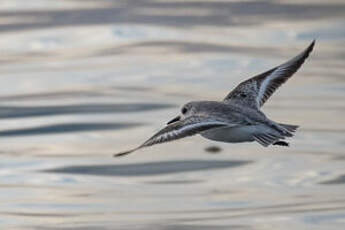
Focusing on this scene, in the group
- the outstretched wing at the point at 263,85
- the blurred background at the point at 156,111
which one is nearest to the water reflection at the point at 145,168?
the blurred background at the point at 156,111

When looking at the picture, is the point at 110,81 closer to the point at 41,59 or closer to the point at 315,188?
the point at 41,59

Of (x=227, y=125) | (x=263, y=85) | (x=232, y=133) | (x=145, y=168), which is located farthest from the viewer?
(x=145, y=168)

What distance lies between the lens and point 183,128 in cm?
1110

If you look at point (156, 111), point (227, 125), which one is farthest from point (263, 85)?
point (156, 111)

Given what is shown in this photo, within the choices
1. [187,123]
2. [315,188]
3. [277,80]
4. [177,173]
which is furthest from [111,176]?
[187,123]

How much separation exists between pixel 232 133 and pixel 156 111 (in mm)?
6129

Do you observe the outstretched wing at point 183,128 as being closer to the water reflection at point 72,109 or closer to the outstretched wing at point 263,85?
the outstretched wing at point 263,85

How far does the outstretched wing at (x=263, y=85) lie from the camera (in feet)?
41.8

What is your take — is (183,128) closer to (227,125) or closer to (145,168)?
(227,125)

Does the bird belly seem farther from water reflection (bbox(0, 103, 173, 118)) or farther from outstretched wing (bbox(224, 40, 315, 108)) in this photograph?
water reflection (bbox(0, 103, 173, 118))

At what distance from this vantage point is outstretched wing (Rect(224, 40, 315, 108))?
1274cm

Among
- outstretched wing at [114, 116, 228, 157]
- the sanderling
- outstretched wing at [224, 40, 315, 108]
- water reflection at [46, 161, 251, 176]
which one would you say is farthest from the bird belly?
water reflection at [46, 161, 251, 176]

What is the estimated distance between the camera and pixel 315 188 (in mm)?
15102

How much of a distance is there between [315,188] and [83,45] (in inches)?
228
